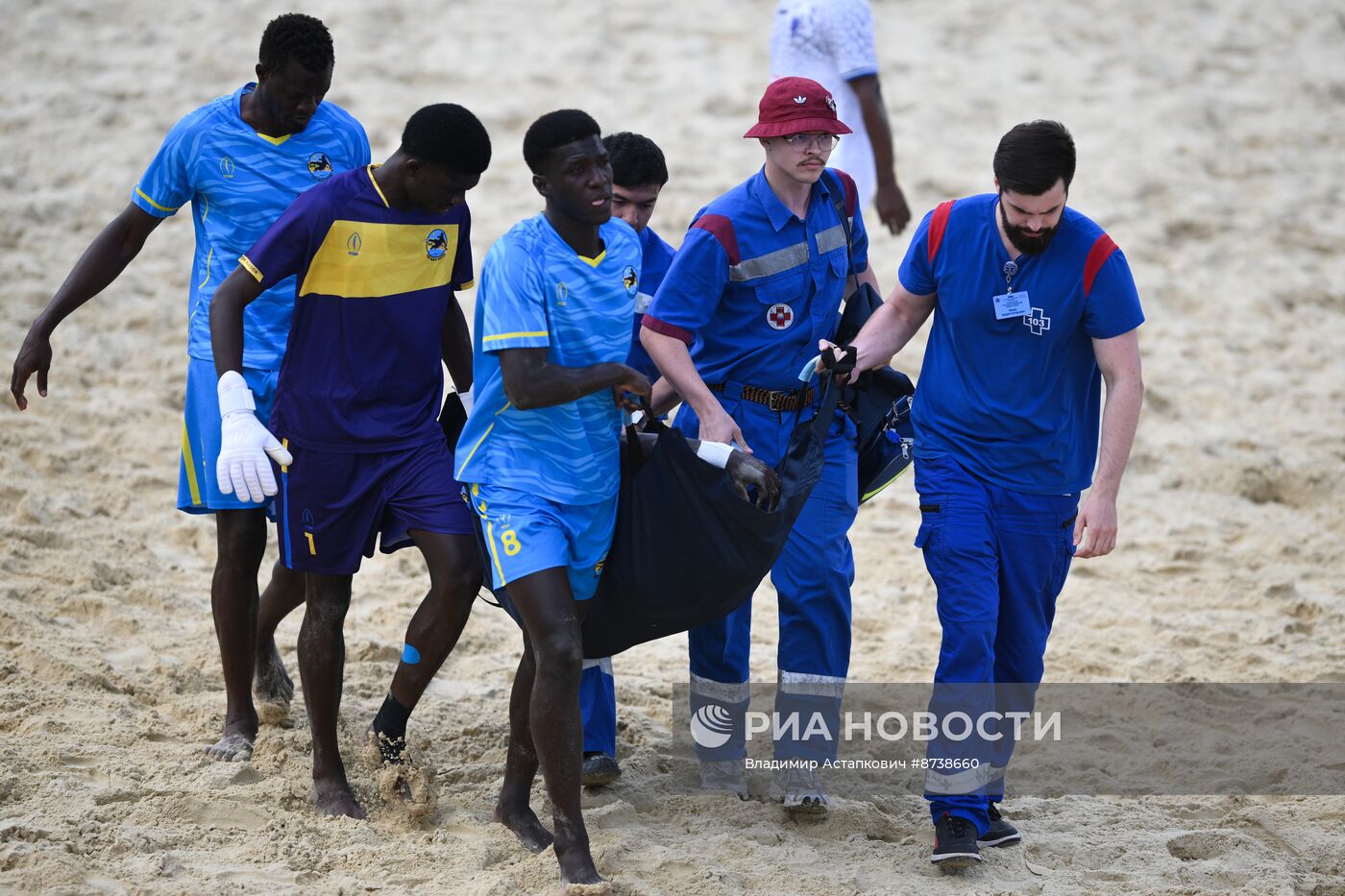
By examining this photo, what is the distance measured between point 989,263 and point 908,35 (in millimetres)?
8127

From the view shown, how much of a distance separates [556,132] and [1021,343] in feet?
4.98

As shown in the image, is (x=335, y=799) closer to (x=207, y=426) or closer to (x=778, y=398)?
(x=207, y=426)

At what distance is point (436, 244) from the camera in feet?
14.8

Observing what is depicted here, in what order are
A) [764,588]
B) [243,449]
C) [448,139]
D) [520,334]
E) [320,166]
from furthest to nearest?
[764,588], [320,166], [448,139], [243,449], [520,334]

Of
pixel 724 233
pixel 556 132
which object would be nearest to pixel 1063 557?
pixel 724 233

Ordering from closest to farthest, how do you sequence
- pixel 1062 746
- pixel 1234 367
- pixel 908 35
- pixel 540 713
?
pixel 540 713
pixel 1062 746
pixel 1234 367
pixel 908 35

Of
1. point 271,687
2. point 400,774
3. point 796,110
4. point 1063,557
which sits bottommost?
point 400,774

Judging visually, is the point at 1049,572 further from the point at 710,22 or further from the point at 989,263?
the point at 710,22

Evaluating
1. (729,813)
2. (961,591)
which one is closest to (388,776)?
(729,813)

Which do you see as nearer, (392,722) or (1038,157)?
(1038,157)

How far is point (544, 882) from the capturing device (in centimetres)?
413

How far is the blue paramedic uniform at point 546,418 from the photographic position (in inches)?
160

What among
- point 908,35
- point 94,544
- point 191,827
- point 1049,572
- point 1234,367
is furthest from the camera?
point 908,35

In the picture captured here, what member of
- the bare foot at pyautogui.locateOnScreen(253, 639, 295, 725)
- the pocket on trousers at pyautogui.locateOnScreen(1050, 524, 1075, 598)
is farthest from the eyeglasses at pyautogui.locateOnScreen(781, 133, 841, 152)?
the bare foot at pyautogui.locateOnScreen(253, 639, 295, 725)
